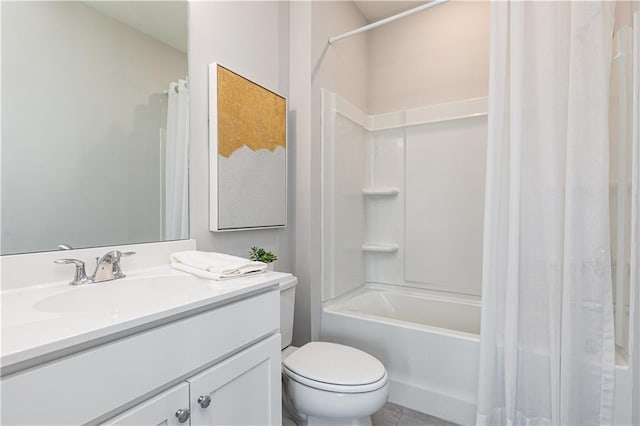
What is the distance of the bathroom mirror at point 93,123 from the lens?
0.92 meters

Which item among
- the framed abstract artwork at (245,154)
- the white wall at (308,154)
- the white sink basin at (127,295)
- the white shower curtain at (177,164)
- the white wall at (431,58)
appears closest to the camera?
the white sink basin at (127,295)

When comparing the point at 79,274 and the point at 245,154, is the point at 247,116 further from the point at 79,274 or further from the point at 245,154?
the point at 79,274

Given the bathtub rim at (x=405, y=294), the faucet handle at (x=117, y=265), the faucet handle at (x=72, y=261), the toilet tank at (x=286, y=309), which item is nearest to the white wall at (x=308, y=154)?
the bathtub rim at (x=405, y=294)

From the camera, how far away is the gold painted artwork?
1.47 m

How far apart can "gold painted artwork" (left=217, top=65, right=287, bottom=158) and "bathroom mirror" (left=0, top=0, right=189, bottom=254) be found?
17 centimetres

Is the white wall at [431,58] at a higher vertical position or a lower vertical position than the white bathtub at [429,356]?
higher

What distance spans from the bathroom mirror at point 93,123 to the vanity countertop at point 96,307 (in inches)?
7.4

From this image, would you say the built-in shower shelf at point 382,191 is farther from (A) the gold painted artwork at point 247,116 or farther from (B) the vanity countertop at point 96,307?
(B) the vanity countertop at point 96,307

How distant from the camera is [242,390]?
959mm

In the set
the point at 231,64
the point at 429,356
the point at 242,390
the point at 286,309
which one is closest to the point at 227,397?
the point at 242,390

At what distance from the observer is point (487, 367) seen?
4.62 feet

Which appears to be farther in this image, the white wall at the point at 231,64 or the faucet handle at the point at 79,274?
the white wall at the point at 231,64

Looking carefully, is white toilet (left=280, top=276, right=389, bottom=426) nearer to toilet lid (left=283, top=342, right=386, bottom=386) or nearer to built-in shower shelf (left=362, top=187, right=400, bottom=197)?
toilet lid (left=283, top=342, right=386, bottom=386)

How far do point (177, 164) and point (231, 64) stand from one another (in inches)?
24.0
